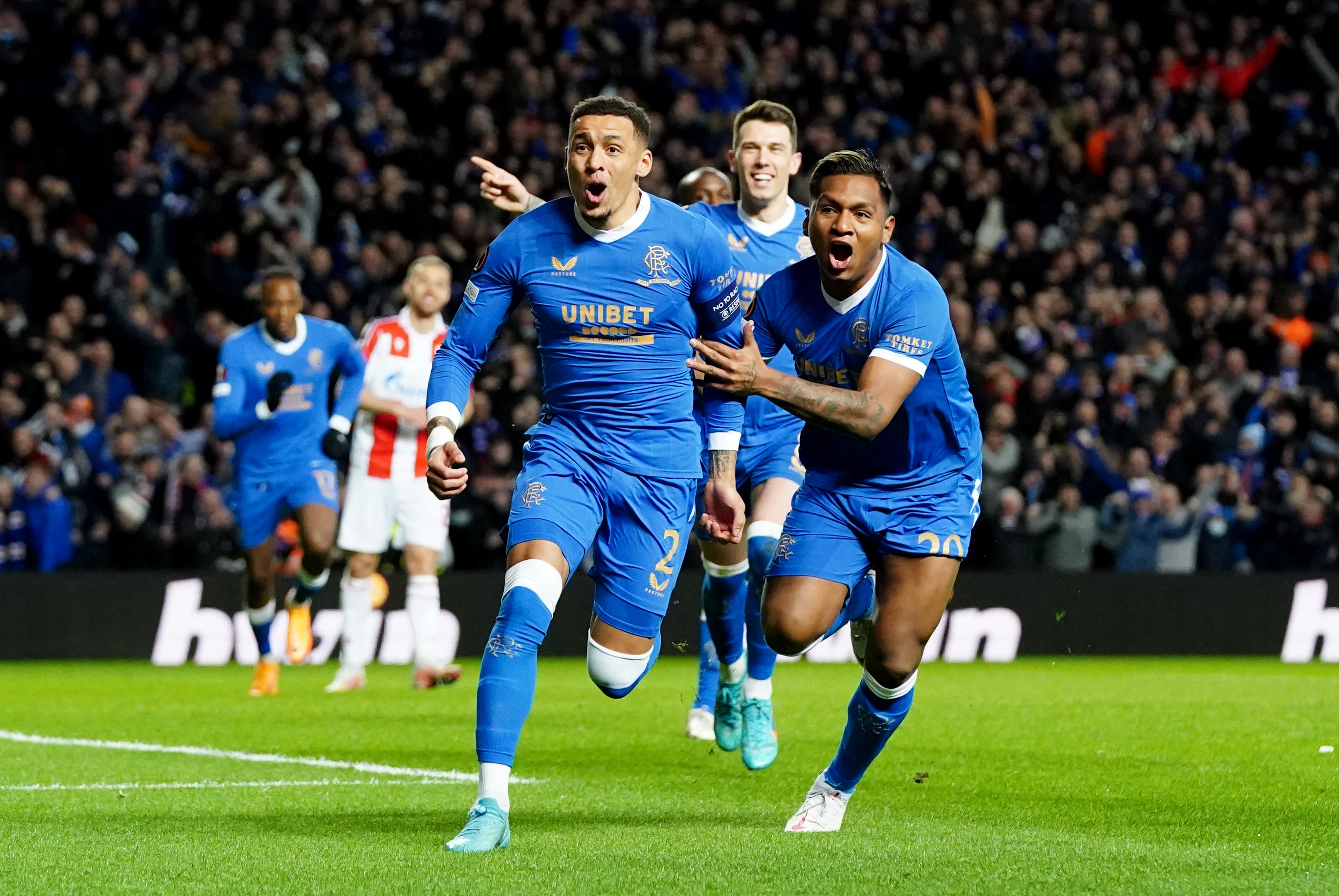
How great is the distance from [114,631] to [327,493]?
4179 millimetres

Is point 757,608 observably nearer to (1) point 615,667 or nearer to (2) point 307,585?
(1) point 615,667

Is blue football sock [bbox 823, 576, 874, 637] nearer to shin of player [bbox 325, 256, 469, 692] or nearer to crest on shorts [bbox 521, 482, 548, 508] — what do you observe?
crest on shorts [bbox 521, 482, 548, 508]

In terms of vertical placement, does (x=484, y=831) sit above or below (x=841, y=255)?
below

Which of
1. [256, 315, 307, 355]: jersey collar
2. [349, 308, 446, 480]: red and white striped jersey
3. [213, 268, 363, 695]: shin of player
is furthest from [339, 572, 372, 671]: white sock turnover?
[256, 315, 307, 355]: jersey collar

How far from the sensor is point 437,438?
6.14 metres

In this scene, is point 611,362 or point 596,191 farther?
point 611,362

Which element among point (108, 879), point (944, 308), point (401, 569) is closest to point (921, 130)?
point (401, 569)

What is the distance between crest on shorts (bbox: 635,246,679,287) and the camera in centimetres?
652

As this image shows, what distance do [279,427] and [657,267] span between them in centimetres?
637

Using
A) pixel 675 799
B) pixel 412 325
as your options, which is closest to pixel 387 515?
pixel 412 325

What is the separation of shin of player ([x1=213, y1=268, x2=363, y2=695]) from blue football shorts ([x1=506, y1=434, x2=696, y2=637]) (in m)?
5.87

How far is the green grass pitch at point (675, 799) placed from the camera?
17.8 feet

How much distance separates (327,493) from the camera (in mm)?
12383

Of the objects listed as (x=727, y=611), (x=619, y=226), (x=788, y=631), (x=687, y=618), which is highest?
(x=619, y=226)
